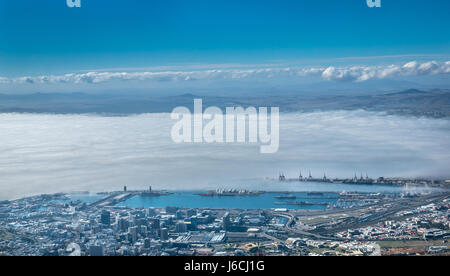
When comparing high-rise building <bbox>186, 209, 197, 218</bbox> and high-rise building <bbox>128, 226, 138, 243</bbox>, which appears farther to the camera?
high-rise building <bbox>186, 209, 197, 218</bbox>

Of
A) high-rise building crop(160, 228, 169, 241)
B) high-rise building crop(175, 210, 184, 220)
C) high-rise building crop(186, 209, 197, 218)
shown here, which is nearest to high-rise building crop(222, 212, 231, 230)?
high-rise building crop(186, 209, 197, 218)

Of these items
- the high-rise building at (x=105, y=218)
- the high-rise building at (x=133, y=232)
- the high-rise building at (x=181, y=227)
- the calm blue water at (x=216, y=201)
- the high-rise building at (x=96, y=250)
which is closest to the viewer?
the high-rise building at (x=96, y=250)

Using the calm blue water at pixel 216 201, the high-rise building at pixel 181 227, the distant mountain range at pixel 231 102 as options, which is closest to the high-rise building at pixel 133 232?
the high-rise building at pixel 181 227

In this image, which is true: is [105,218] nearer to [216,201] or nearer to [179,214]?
[179,214]

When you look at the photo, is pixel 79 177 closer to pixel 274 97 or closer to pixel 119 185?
pixel 119 185

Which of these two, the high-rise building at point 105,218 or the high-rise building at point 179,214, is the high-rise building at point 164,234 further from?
the high-rise building at point 105,218

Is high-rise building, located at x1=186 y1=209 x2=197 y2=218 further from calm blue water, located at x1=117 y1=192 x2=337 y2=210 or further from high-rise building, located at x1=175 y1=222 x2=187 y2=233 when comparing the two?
high-rise building, located at x1=175 y1=222 x2=187 y2=233

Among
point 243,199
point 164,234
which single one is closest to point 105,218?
point 164,234

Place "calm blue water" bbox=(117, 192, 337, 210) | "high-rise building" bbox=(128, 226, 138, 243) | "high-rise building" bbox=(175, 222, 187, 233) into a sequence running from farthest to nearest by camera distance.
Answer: "calm blue water" bbox=(117, 192, 337, 210) < "high-rise building" bbox=(175, 222, 187, 233) < "high-rise building" bbox=(128, 226, 138, 243)

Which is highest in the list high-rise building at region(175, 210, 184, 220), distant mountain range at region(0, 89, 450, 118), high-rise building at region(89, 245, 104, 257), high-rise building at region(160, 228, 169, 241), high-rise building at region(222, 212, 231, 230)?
distant mountain range at region(0, 89, 450, 118)
